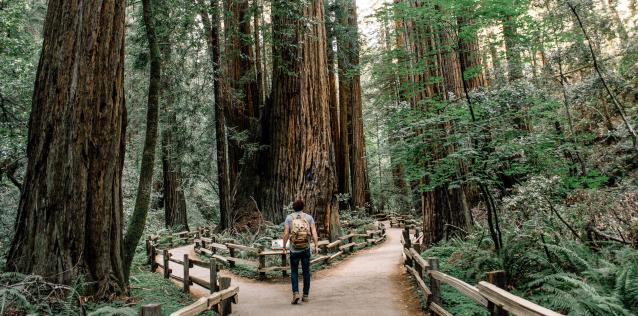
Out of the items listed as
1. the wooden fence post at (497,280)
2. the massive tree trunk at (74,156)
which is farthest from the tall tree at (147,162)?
the wooden fence post at (497,280)

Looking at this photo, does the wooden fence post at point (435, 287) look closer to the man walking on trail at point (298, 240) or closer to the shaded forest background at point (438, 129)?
the shaded forest background at point (438, 129)

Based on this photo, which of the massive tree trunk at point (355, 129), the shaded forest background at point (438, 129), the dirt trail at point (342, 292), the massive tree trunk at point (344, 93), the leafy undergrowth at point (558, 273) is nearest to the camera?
the leafy undergrowth at point (558, 273)

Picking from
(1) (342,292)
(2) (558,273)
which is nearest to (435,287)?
(2) (558,273)

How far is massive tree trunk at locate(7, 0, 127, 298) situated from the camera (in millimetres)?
5312

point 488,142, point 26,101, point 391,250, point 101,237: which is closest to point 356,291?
point 488,142

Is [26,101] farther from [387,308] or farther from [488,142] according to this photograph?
[488,142]

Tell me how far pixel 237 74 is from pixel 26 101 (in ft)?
23.2

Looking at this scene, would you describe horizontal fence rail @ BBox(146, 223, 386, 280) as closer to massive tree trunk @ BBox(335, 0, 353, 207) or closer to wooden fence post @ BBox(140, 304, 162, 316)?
wooden fence post @ BBox(140, 304, 162, 316)

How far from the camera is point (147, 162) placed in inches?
270

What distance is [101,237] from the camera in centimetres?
566

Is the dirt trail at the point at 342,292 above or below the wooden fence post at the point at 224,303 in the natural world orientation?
below

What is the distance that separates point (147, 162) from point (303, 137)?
18.4 ft

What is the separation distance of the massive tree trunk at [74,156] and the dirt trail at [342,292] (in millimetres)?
2424

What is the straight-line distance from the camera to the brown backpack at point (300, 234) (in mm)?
6445
